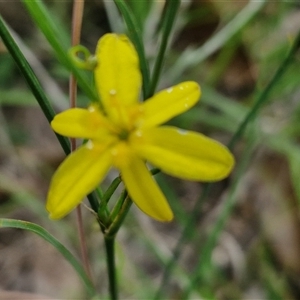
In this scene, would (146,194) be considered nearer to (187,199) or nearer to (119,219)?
(119,219)

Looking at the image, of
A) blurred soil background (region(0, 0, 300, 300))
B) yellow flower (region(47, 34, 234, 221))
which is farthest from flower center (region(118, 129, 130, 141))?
blurred soil background (region(0, 0, 300, 300))

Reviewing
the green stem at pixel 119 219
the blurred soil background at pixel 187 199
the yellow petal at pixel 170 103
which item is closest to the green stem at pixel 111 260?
the green stem at pixel 119 219

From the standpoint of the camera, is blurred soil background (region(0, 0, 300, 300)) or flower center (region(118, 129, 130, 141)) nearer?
flower center (region(118, 129, 130, 141))

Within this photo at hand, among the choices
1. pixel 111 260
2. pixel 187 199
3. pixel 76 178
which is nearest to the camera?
pixel 76 178

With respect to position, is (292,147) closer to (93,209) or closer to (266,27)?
(266,27)

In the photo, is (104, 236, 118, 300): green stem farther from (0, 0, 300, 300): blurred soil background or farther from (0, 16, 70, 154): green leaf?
(0, 0, 300, 300): blurred soil background

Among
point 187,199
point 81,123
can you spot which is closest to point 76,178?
point 81,123
